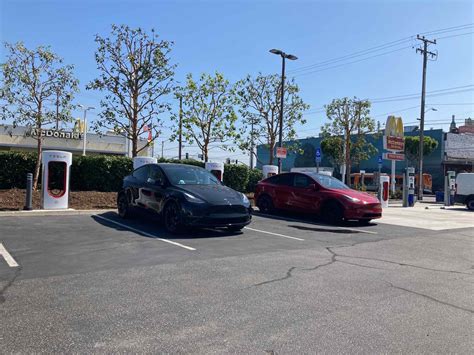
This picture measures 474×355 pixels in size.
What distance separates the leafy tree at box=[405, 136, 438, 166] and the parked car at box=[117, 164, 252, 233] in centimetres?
4515

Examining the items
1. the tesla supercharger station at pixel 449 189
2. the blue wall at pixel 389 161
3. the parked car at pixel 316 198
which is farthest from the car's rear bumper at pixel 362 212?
the blue wall at pixel 389 161

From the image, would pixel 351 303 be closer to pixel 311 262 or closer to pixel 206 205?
pixel 311 262

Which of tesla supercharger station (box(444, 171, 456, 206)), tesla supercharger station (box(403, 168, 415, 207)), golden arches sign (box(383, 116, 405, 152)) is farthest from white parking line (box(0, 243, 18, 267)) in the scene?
tesla supercharger station (box(444, 171, 456, 206))

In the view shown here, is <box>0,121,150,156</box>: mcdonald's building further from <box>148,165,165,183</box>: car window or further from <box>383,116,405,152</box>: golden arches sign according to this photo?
<box>148,165,165,183</box>: car window

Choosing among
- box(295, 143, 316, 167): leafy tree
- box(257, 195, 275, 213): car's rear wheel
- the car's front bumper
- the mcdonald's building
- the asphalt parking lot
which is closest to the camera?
the asphalt parking lot

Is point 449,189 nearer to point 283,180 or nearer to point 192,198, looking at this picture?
point 283,180

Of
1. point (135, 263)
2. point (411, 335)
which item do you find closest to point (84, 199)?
point (135, 263)

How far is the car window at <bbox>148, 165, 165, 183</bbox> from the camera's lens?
9959 millimetres

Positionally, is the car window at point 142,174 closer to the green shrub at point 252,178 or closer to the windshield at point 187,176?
the windshield at point 187,176

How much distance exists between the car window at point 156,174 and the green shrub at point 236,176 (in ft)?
32.9

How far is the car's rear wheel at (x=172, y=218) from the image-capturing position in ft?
29.4

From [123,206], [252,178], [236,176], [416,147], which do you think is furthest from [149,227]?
[416,147]

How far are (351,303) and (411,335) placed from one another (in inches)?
36.9

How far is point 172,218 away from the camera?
30.1 feet
